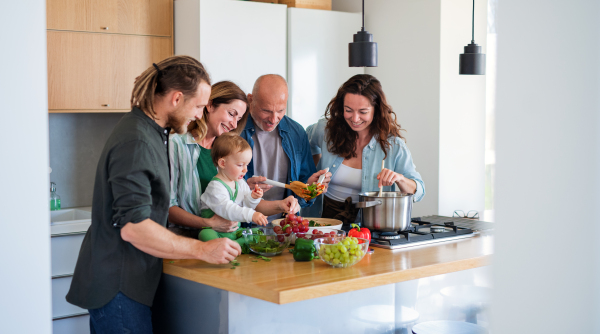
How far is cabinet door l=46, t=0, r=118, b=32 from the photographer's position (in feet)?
11.3

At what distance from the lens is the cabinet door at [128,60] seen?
12.0ft

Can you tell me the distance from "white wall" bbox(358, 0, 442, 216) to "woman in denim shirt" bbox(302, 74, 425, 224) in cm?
144

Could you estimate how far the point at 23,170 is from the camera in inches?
39.6

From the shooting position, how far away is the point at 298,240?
71.9 inches

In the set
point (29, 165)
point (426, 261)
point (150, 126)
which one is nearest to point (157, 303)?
point (150, 126)

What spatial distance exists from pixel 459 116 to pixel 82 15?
8.65 feet

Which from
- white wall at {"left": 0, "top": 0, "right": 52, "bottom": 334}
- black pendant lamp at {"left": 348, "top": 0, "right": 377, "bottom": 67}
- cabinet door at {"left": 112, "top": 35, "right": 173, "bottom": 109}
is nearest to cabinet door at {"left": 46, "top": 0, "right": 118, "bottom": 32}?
cabinet door at {"left": 112, "top": 35, "right": 173, "bottom": 109}

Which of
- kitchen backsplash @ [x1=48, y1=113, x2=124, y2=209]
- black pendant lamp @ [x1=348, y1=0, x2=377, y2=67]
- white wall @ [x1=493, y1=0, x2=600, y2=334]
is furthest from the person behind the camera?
kitchen backsplash @ [x1=48, y1=113, x2=124, y2=209]

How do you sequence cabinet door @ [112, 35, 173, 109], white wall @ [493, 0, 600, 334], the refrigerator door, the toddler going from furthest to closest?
the refrigerator door → cabinet door @ [112, 35, 173, 109] → the toddler → white wall @ [493, 0, 600, 334]

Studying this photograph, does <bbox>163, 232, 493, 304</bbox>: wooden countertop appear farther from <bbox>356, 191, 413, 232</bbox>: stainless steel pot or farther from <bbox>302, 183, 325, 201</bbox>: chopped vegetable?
<bbox>302, 183, 325, 201</bbox>: chopped vegetable

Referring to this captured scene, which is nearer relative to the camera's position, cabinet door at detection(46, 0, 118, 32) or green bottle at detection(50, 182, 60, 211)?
cabinet door at detection(46, 0, 118, 32)

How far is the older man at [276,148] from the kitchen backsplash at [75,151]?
1.80 m

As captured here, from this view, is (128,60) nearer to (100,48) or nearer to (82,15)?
(100,48)

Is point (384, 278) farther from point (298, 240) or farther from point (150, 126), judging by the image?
point (150, 126)
